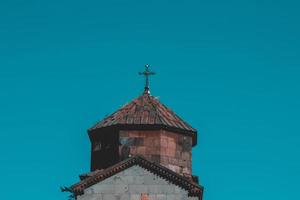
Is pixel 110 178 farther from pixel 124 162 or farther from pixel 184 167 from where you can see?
pixel 184 167

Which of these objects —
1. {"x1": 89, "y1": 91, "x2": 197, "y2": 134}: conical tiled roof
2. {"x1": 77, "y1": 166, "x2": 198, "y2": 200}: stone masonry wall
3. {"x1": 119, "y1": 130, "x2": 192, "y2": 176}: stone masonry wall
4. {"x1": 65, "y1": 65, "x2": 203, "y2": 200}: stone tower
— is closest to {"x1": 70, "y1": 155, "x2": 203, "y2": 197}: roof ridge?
{"x1": 65, "y1": 65, "x2": 203, "y2": 200}: stone tower

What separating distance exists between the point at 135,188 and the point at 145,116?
131 inches

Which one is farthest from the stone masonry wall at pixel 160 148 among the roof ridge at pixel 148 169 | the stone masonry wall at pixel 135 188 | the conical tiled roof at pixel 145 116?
the stone masonry wall at pixel 135 188

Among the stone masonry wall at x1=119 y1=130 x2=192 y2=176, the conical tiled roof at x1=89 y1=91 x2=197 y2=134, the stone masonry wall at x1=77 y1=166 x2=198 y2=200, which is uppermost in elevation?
the conical tiled roof at x1=89 y1=91 x2=197 y2=134

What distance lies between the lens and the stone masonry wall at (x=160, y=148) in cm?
3331

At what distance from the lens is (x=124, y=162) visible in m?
32.4

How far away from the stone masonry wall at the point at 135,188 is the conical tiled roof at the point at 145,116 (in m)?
2.16

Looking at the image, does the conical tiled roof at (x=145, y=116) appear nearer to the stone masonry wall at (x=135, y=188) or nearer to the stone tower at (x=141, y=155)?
the stone tower at (x=141, y=155)

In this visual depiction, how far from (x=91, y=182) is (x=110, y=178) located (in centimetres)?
73

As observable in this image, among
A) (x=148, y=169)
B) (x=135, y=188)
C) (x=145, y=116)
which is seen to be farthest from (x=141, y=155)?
(x=145, y=116)

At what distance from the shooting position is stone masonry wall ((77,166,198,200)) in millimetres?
32125

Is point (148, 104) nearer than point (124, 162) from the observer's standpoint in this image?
No

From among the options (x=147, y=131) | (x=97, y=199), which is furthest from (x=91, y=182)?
(x=147, y=131)

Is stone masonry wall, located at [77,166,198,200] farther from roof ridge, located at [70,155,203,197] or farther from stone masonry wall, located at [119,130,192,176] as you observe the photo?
stone masonry wall, located at [119,130,192,176]
